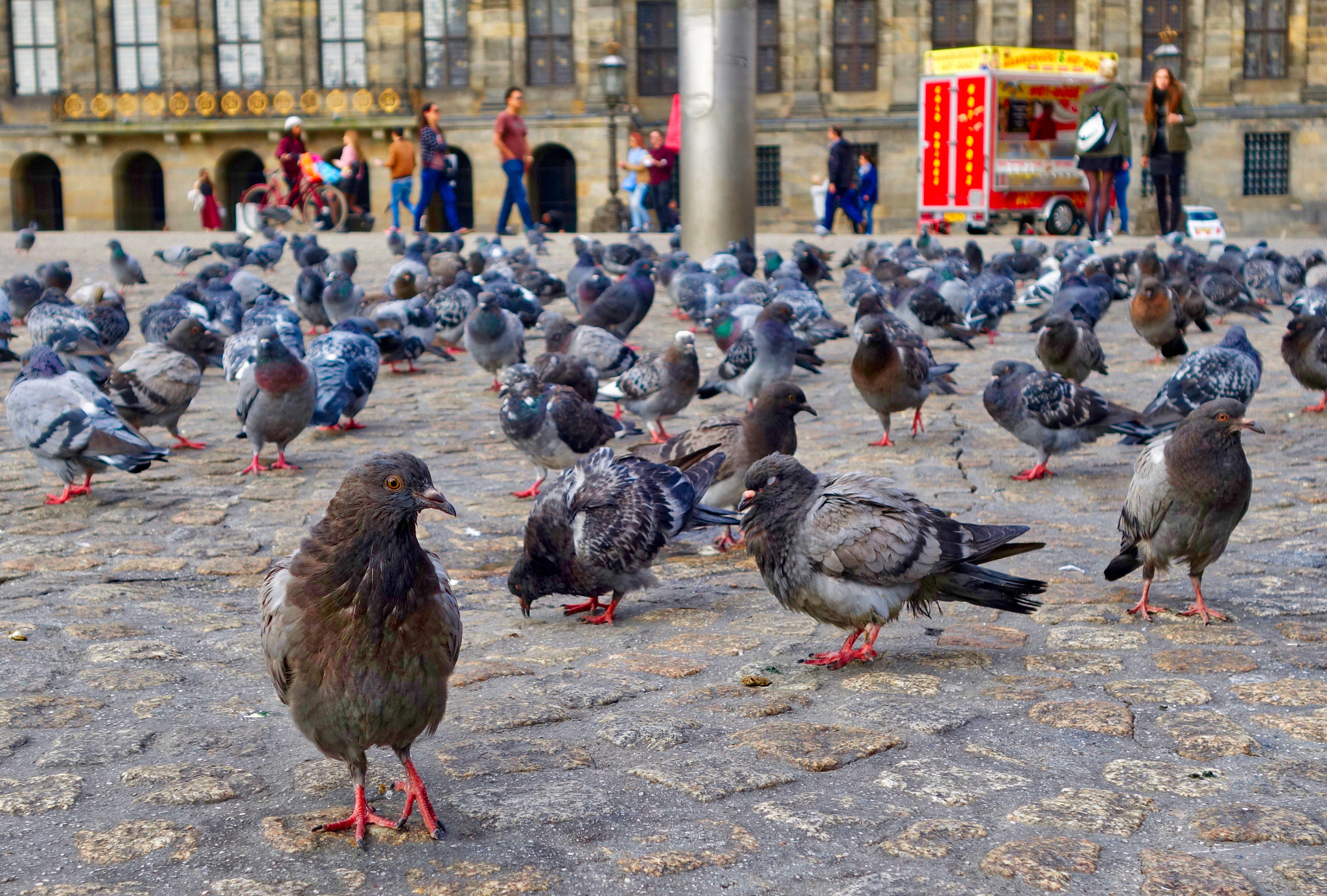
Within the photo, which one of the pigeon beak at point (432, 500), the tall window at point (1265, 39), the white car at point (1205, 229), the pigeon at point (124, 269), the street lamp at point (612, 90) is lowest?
the pigeon beak at point (432, 500)

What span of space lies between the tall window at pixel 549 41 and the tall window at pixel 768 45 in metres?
4.90

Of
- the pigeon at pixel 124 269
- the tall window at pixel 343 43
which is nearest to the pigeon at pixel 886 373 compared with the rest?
the pigeon at pixel 124 269

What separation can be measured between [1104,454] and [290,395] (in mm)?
5021

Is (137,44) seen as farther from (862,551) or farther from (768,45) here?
(862,551)

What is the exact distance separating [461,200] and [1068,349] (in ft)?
92.0

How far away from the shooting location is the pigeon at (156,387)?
Result: 8.09 metres

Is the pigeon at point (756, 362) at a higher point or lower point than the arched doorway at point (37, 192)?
lower

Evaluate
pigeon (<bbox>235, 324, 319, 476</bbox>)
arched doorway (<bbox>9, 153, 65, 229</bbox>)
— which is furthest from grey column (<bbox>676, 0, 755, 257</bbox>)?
arched doorway (<bbox>9, 153, 65, 229</bbox>)

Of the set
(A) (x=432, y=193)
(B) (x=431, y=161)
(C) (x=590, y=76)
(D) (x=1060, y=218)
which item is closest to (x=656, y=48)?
(C) (x=590, y=76)

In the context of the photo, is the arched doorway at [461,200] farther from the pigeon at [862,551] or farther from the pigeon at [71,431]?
the pigeon at [862,551]

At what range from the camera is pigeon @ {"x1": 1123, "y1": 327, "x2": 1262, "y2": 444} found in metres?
7.53

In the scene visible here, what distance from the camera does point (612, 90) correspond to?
31.3 meters

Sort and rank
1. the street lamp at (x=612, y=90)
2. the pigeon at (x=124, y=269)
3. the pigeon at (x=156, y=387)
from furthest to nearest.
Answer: the street lamp at (x=612, y=90) < the pigeon at (x=124, y=269) < the pigeon at (x=156, y=387)

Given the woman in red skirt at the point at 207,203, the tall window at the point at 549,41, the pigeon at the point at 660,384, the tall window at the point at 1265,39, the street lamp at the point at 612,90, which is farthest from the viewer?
the tall window at the point at 549,41
